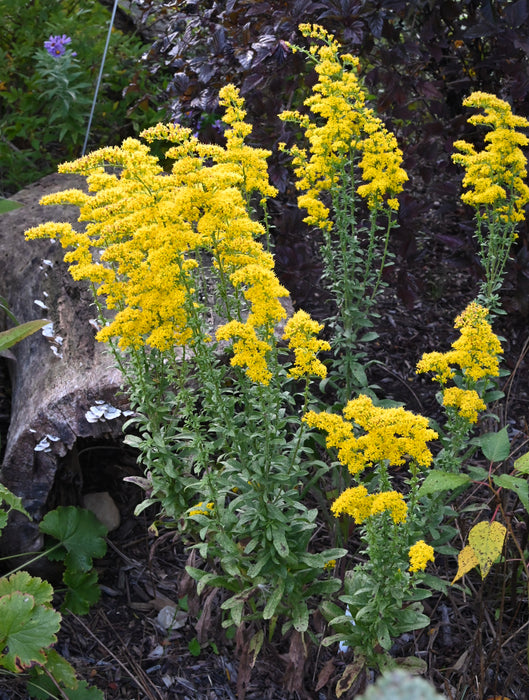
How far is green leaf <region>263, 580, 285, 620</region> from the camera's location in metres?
2.04

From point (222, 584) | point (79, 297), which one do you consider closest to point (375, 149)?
point (79, 297)

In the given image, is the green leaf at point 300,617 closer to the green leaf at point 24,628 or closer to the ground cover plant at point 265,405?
the ground cover plant at point 265,405

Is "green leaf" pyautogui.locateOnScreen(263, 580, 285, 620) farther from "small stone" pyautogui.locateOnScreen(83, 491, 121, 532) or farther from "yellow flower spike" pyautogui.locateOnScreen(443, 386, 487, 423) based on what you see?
"small stone" pyautogui.locateOnScreen(83, 491, 121, 532)

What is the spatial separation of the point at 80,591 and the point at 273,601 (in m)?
0.88

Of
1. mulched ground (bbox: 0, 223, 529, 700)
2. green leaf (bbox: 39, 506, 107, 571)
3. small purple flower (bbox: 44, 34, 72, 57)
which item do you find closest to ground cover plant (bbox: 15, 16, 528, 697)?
mulched ground (bbox: 0, 223, 529, 700)

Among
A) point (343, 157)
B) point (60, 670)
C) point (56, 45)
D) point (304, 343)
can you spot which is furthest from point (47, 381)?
point (56, 45)

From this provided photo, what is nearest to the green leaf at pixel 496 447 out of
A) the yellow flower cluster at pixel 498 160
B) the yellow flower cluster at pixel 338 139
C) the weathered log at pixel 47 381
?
the yellow flower cluster at pixel 498 160

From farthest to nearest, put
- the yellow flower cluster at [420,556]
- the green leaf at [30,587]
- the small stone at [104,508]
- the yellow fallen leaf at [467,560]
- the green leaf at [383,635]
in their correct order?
the small stone at [104,508] < the green leaf at [30,587] < the green leaf at [383,635] < the yellow fallen leaf at [467,560] < the yellow flower cluster at [420,556]

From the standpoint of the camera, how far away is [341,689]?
1.98m

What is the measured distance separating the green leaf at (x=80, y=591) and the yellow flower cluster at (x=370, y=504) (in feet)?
4.15

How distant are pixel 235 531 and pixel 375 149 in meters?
1.52

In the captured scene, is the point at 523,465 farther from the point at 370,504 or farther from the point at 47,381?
the point at 47,381

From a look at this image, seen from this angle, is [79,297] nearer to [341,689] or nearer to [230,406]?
[230,406]

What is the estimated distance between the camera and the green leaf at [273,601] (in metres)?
2.04
